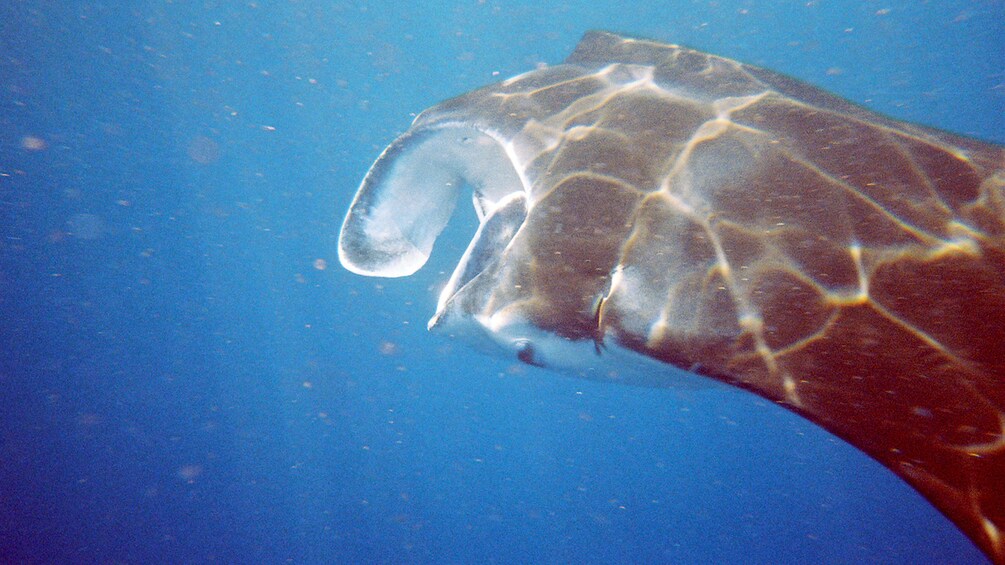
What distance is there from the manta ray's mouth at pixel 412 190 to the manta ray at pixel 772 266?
450 millimetres

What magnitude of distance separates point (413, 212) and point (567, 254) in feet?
5.86

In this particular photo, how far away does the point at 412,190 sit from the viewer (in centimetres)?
330

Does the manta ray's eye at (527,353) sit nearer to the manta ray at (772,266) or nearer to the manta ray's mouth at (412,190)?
the manta ray at (772,266)

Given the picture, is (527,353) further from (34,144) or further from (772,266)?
(34,144)

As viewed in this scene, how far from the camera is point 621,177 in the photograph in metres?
2.11

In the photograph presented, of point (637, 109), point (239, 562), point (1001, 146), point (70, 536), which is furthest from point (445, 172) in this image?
point (70, 536)

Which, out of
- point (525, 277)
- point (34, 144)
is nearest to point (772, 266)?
point (525, 277)

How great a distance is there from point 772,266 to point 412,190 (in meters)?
2.31

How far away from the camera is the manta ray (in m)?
1.36

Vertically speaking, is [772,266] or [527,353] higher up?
[772,266]

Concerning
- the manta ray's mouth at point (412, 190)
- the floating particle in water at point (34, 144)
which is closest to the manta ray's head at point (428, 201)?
the manta ray's mouth at point (412, 190)

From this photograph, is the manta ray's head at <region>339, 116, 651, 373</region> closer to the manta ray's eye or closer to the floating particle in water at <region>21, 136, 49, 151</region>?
the manta ray's eye

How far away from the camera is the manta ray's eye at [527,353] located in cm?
180

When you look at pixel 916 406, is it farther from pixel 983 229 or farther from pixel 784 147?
pixel 784 147
